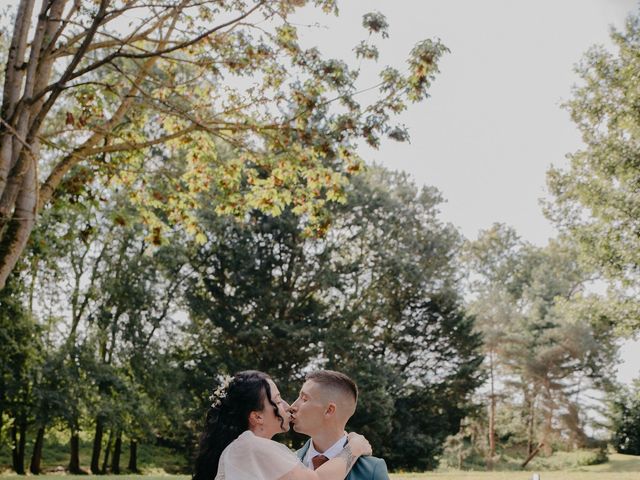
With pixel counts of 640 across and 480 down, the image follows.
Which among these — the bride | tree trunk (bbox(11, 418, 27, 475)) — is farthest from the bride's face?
tree trunk (bbox(11, 418, 27, 475))

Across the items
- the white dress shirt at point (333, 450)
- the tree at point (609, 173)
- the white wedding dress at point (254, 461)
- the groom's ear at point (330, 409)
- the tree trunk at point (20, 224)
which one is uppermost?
the tree at point (609, 173)

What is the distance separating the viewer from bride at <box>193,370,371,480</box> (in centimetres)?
357

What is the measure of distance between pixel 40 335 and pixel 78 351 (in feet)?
5.52

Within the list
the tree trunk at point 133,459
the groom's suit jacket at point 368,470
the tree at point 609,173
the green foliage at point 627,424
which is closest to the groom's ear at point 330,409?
the groom's suit jacket at point 368,470

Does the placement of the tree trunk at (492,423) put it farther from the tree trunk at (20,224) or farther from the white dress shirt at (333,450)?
the white dress shirt at (333,450)

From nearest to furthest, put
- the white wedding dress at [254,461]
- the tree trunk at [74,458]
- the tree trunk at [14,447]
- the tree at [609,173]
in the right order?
1. the white wedding dress at [254,461]
2. the tree at [609,173]
3. the tree trunk at [14,447]
4. the tree trunk at [74,458]

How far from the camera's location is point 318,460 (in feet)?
11.9

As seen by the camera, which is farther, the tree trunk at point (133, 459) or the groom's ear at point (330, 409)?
the tree trunk at point (133, 459)

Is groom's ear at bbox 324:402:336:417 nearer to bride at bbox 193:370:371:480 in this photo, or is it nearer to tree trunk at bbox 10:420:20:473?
bride at bbox 193:370:371:480

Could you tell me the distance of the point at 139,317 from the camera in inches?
1031

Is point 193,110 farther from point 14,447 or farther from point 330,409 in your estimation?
point 14,447

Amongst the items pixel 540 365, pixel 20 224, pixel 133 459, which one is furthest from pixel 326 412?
pixel 540 365

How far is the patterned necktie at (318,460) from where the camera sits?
11.8 feet

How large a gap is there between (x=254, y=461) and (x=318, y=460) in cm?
38
